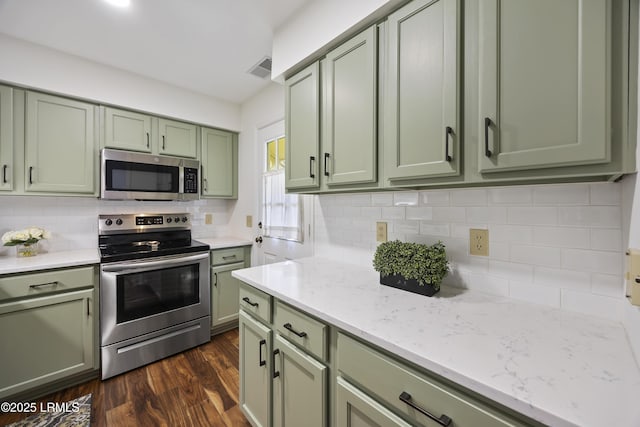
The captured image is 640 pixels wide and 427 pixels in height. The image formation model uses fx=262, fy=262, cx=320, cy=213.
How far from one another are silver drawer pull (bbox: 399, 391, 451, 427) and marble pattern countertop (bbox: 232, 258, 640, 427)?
0.11 m

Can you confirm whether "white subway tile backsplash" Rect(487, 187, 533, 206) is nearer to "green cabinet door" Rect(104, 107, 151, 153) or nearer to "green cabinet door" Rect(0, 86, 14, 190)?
"green cabinet door" Rect(104, 107, 151, 153)

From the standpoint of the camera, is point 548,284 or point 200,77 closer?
point 548,284

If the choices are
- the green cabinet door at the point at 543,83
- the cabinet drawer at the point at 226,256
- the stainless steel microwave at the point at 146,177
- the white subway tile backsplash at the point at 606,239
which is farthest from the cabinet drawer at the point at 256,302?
the stainless steel microwave at the point at 146,177

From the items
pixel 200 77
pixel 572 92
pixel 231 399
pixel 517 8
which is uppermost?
pixel 200 77

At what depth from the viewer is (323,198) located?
1.97 m

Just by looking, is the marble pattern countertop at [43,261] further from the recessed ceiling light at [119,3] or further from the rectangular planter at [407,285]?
the rectangular planter at [407,285]

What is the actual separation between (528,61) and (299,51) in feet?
4.03

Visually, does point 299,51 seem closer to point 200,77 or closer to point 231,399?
point 200,77

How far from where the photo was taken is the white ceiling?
1.62 m

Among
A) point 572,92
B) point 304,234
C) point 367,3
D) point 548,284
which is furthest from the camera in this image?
point 304,234

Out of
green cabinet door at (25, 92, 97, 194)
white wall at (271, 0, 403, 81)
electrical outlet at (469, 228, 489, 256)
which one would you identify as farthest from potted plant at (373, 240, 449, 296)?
green cabinet door at (25, 92, 97, 194)

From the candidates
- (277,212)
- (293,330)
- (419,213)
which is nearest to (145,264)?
(277,212)

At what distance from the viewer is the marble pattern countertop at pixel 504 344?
Result: 1.78 ft

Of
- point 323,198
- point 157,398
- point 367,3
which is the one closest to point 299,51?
point 367,3
